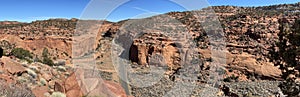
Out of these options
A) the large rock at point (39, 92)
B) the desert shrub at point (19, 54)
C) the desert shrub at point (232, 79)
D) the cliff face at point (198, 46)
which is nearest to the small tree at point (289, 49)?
the large rock at point (39, 92)

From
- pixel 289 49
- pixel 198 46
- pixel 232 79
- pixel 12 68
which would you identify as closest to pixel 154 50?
pixel 198 46

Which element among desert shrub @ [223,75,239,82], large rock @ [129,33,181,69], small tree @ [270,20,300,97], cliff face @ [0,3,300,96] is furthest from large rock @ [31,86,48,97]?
large rock @ [129,33,181,69]

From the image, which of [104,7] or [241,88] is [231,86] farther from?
[104,7]

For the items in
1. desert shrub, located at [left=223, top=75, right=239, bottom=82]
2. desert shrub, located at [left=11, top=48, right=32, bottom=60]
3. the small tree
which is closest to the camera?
the small tree

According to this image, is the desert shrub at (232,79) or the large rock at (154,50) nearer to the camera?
the desert shrub at (232,79)

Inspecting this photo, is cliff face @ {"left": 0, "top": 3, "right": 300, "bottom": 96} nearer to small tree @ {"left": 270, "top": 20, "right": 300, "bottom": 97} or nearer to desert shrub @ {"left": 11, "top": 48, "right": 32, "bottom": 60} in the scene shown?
desert shrub @ {"left": 11, "top": 48, "right": 32, "bottom": 60}

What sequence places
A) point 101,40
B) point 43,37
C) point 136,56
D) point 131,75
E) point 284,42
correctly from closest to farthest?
1. point 284,42
2. point 131,75
3. point 136,56
4. point 101,40
5. point 43,37

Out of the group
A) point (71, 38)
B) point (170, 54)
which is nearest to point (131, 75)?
point (170, 54)

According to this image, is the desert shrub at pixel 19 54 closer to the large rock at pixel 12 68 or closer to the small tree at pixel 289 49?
the large rock at pixel 12 68

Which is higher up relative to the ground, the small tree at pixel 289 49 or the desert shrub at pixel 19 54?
the small tree at pixel 289 49

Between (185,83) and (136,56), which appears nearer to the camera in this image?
(185,83)

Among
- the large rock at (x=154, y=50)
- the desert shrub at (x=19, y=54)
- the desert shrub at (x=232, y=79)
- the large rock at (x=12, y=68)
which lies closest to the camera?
the large rock at (x=12, y=68)
